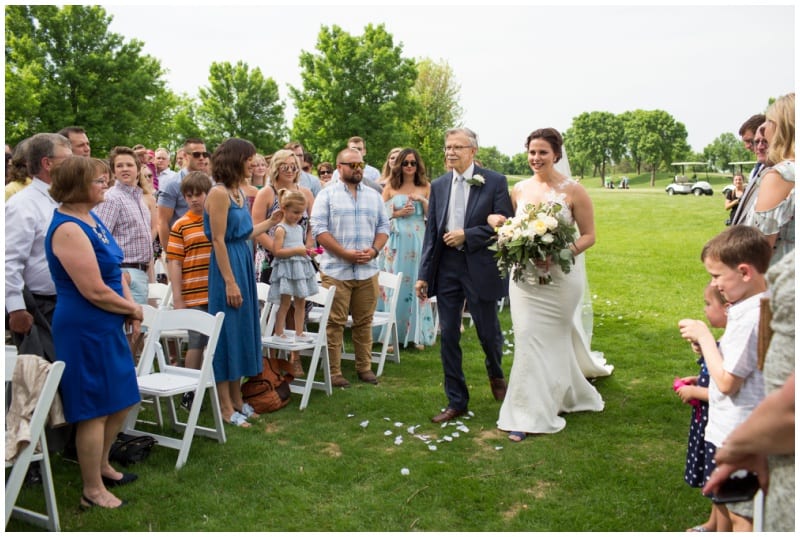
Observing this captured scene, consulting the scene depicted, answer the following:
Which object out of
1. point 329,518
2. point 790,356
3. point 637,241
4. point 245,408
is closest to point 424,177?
point 245,408

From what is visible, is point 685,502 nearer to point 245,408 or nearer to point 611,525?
point 611,525

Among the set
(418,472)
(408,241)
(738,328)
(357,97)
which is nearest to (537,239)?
(418,472)

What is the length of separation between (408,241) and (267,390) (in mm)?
3268

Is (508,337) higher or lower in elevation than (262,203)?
lower

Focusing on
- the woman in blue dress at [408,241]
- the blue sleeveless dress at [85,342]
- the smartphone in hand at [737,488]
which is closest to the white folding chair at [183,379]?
the blue sleeveless dress at [85,342]

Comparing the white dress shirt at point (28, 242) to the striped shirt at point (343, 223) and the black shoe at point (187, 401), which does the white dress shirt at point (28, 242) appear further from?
the striped shirt at point (343, 223)

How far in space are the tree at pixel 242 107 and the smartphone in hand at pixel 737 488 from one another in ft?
153

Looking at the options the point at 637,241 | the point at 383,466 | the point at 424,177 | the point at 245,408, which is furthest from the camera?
the point at 637,241

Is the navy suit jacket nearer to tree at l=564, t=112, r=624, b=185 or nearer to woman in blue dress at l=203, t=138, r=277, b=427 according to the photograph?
woman in blue dress at l=203, t=138, r=277, b=427

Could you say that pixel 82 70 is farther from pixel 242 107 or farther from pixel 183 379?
pixel 183 379

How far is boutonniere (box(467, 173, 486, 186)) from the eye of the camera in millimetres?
5941

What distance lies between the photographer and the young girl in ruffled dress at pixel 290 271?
6.83 metres

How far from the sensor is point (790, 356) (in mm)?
1896

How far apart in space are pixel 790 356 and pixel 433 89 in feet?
193
